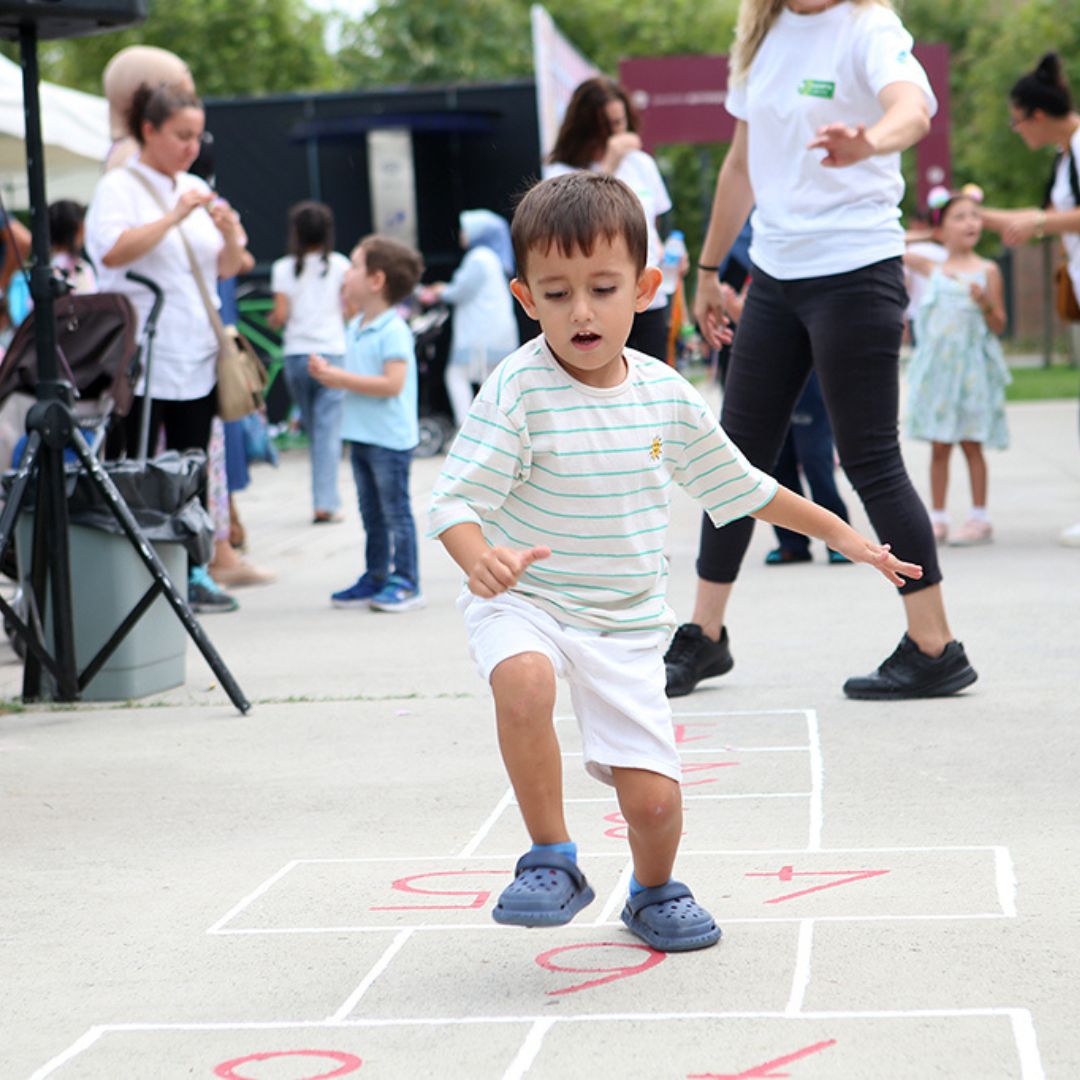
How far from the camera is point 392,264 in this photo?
776cm

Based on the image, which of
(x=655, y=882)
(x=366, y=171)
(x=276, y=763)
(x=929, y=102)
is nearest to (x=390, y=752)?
(x=276, y=763)

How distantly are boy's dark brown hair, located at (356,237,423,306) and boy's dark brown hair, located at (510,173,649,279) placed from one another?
4.58 m

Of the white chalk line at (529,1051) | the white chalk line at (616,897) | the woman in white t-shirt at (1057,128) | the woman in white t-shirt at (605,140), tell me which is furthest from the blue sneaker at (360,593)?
the white chalk line at (529,1051)

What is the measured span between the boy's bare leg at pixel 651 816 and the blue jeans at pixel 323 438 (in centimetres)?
758

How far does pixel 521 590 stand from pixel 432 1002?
2.27 ft

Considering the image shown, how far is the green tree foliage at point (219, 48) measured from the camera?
40.5m

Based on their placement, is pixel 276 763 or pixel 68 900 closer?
pixel 68 900

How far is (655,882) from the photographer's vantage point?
10.7 feet

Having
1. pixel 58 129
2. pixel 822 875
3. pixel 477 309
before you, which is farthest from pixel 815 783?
pixel 477 309

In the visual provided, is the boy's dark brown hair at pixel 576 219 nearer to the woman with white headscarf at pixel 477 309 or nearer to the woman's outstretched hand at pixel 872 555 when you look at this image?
the woman's outstretched hand at pixel 872 555

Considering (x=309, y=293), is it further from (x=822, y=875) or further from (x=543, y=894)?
(x=543, y=894)

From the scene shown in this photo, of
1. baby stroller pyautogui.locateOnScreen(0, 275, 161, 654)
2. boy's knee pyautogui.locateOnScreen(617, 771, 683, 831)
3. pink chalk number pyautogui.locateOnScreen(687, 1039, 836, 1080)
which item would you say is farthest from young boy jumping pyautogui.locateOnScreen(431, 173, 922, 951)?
baby stroller pyautogui.locateOnScreen(0, 275, 161, 654)

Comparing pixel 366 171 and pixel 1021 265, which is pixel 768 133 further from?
pixel 1021 265

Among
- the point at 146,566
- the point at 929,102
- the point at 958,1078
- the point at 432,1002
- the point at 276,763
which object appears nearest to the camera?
the point at 958,1078
